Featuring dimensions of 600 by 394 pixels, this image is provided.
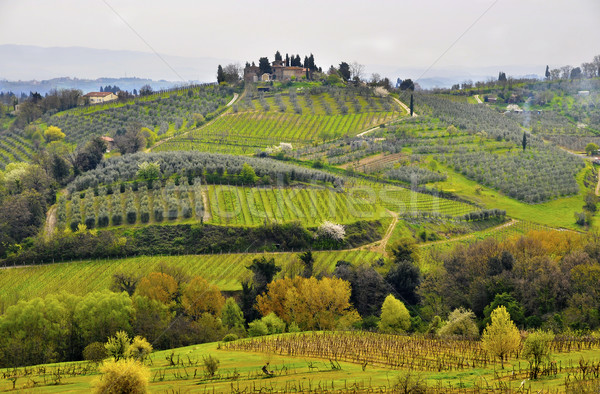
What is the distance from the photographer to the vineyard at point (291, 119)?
96.9m

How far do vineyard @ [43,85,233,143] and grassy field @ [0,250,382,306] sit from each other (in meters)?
60.8

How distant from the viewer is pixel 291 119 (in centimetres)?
11038

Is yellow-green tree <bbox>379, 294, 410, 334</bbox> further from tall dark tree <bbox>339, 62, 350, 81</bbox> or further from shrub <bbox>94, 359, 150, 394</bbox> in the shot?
tall dark tree <bbox>339, 62, 350, 81</bbox>

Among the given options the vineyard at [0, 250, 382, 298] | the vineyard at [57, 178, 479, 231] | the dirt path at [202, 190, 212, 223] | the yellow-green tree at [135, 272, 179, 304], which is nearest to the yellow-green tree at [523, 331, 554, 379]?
the yellow-green tree at [135, 272, 179, 304]

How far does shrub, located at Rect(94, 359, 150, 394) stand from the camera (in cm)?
1644

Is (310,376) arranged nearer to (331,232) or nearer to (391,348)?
(391,348)

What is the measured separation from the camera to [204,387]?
19922 millimetres

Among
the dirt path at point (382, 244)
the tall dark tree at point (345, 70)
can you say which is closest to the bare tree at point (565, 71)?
the tall dark tree at point (345, 70)

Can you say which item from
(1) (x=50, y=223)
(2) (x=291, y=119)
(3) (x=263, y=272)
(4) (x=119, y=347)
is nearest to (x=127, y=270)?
(3) (x=263, y=272)

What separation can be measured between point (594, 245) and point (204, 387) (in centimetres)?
3487

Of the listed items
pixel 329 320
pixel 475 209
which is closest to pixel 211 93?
pixel 475 209

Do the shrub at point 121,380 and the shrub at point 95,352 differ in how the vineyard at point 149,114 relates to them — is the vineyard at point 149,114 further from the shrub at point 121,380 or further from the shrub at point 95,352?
the shrub at point 121,380

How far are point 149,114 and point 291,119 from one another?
35.1 metres

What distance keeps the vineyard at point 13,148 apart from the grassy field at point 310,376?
78755mm
